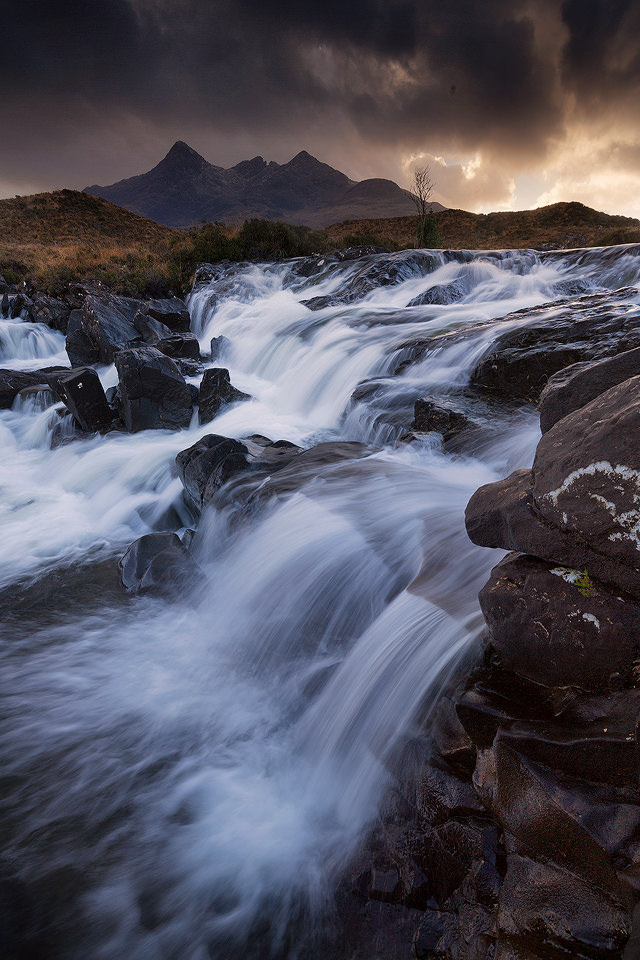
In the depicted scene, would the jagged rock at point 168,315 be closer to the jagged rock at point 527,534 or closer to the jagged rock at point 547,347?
the jagged rock at point 547,347

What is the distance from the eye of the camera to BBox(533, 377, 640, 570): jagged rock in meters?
1.98

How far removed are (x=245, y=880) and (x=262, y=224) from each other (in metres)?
30.5

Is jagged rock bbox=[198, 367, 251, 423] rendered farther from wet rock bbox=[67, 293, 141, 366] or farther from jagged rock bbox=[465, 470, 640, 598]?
jagged rock bbox=[465, 470, 640, 598]

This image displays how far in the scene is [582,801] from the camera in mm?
1801

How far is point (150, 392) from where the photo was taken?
927 cm

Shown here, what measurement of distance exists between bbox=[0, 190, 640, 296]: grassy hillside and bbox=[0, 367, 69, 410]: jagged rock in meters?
10.9

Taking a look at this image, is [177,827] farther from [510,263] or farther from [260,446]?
[510,263]

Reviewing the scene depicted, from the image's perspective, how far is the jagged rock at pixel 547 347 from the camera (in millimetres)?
6766

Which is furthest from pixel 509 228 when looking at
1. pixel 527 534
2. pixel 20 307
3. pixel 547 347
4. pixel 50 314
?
pixel 527 534

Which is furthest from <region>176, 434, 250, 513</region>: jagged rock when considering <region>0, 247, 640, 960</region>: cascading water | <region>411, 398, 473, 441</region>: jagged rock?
<region>411, 398, 473, 441</region>: jagged rock

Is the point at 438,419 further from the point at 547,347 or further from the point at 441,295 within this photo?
→ the point at 441,295

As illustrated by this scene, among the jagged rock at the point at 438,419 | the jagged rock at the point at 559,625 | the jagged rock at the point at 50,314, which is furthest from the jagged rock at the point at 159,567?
the jagged rock at the point at 50,314

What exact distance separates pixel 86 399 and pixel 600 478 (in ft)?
31.2

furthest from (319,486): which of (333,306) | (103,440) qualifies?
(333,306)
